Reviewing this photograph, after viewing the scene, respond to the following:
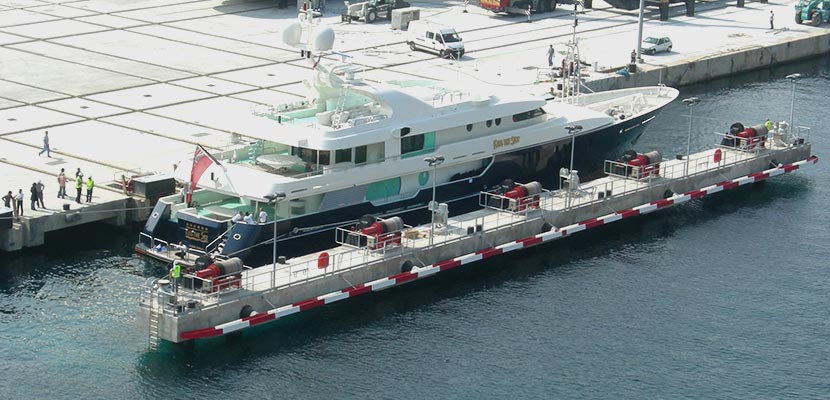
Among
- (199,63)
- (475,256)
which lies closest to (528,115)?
(475,256)

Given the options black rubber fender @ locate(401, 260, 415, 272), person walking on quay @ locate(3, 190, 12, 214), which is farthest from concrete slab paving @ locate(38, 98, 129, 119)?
black rubber fender @ locate(401, 260, 415, 272)

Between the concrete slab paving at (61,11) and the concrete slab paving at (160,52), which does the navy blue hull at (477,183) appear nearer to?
the concrete slab paving at (160,52)

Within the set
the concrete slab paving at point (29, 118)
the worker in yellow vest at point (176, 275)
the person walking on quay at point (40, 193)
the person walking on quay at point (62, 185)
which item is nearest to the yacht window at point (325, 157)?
the worker in yellow vest at point (176, 275)

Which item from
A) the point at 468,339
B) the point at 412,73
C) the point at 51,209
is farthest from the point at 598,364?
the point at 412,73

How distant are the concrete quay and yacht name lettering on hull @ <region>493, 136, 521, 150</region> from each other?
12.2 ft

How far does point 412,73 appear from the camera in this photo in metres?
86.2

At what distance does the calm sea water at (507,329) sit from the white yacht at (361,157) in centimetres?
317

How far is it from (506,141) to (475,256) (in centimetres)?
728

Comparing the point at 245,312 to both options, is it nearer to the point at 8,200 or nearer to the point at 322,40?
the point at 322,40

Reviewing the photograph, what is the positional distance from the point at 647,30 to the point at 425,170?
136 feet

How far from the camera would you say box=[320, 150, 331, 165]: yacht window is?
192 ft

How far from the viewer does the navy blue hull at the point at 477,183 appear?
189ft

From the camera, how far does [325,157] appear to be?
58.6m

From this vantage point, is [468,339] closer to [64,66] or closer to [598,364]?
[598,364]
